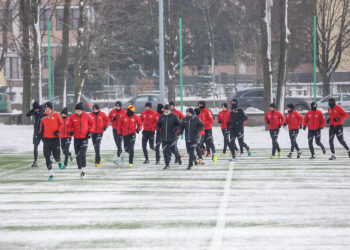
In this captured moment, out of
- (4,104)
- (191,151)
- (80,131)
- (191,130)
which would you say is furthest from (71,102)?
(80,131)

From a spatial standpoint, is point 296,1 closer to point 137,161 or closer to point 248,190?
point 137,161

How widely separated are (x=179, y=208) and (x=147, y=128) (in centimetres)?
876

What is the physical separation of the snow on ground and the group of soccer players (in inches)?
163

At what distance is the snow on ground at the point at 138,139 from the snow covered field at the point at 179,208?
8.94 metres

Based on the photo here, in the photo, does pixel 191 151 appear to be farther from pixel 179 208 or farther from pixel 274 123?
pixel 179 208

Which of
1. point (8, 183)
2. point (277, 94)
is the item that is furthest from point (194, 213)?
point (277, 94)

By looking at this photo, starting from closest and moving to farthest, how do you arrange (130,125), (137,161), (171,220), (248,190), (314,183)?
(171,220) < (248,190) < (314,183) < (130,125) < (137,161)

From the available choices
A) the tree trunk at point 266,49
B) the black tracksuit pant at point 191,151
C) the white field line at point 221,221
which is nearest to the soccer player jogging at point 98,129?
the black tracksuit pant at point 191,151

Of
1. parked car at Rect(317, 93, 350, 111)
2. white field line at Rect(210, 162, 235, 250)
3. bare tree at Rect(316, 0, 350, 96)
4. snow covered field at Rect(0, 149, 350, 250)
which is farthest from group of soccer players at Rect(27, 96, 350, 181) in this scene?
bare tree at Rect(316, 0, 350, 96)

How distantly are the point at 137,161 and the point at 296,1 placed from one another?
1325 inches

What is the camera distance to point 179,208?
11555 mm

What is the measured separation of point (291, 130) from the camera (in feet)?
70.9

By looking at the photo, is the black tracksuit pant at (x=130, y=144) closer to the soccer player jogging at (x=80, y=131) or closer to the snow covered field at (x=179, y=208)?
the snow covered field at (x=179, y=208)

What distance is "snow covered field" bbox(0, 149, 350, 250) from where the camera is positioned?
8898 mm
